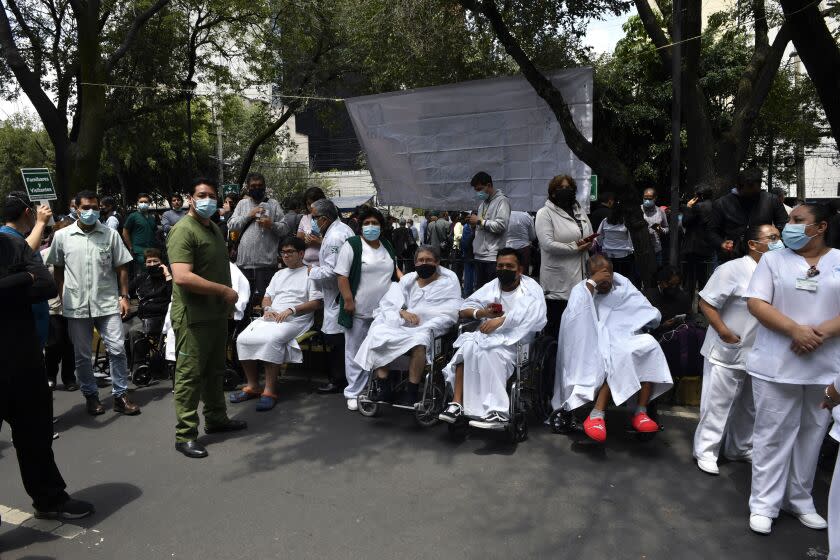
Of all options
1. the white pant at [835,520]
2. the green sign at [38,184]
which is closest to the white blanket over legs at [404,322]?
the white pant at [835,520]

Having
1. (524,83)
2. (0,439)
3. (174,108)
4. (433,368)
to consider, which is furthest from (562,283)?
(174,108)

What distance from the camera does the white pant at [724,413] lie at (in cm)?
438

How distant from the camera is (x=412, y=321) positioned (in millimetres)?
5570

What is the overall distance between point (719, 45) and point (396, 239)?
41.3 ft

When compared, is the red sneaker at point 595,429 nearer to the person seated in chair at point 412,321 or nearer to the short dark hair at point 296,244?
the person seated in chair at point 412,321

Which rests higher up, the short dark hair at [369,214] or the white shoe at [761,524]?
the short dark hair at [369,214]

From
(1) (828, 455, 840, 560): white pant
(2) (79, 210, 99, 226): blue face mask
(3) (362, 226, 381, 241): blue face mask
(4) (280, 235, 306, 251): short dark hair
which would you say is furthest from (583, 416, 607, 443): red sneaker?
(2) (79, 210, 99, 226): blue face mask

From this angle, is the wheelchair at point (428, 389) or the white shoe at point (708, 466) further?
the wheelchair at point (428, 389)

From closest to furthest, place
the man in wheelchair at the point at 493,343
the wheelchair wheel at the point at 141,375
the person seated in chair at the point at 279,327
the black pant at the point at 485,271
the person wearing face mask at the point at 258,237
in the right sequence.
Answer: the man in wheelchair at the point at 493,343
the person seated in chair at the point at 279,327
the wheelchair wheel at the point at 141,375
the black pant at the point at 485,271
the person wearing face mask at the point at 258,237

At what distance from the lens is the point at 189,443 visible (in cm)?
486

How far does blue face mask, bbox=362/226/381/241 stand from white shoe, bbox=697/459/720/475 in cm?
337

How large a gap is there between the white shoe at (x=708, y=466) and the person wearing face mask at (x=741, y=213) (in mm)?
2470

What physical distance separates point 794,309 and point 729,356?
0.91 m

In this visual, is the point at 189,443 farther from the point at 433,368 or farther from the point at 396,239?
the point at 396,239
